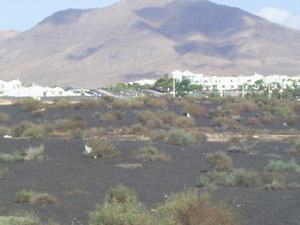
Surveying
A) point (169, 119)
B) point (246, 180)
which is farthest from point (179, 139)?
point (169, 119)

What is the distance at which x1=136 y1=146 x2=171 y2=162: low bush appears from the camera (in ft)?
87.2

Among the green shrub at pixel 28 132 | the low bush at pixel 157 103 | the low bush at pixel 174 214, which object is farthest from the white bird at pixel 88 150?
the low bush at pixel 157 103

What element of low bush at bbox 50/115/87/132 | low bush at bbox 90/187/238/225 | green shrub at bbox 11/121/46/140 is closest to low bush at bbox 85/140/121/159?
green shrub at bbox 11/121/46/140

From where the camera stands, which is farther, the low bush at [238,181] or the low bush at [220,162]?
the low bush at [220,162]

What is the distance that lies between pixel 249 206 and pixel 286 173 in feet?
24.7

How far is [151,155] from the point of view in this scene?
2709cm

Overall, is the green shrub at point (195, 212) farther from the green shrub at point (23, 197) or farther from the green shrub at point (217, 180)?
the green shrub at point (217, 180)

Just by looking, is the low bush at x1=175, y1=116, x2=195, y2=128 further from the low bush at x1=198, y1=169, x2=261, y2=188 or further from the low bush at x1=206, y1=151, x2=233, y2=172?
the low bush at x1=198, y1=169, x2=261, y2=188

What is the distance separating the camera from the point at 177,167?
24906mm

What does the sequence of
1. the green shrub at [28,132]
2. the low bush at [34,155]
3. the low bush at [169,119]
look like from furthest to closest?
the low bush at [169,119], the green shrub at [28,132], the low bush at [34,155]

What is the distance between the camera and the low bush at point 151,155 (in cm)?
2659

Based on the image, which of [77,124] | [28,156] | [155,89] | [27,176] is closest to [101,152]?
[28,156]

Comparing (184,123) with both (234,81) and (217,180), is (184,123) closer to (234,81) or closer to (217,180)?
(217,180)

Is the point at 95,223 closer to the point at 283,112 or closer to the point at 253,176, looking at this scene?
the point at 253,176
